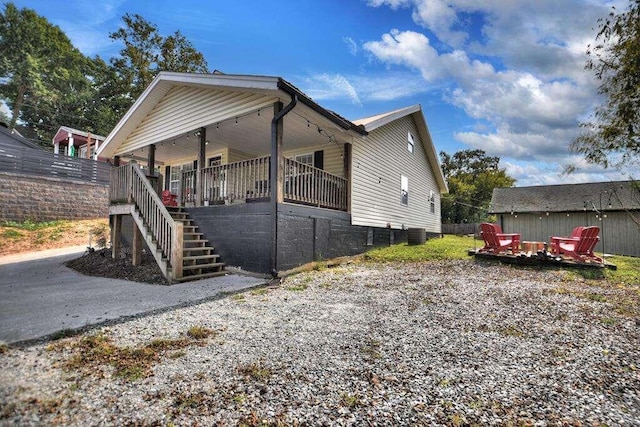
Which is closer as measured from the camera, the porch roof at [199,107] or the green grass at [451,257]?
the green grass at [451,257]

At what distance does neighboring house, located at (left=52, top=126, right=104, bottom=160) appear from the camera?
77.9 ft

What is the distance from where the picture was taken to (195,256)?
8023 millimetres

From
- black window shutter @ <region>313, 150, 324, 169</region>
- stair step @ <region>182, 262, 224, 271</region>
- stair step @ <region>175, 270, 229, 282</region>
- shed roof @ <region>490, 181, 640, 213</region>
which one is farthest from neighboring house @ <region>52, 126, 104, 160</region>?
shed roof @ <region>490, 181, 640, 213</region>

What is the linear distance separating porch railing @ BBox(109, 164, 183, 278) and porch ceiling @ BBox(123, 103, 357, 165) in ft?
7.69

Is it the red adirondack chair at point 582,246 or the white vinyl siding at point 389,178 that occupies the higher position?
the white vinyl siding at point 389,178

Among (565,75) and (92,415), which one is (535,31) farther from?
(92,415)

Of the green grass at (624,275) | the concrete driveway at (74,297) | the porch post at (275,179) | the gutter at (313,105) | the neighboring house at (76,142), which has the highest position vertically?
the neighboring house at (76,142)

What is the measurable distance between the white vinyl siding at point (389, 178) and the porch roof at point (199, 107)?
1650 millimetres

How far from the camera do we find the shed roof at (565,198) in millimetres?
18250

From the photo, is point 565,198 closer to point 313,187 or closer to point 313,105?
point 313,187

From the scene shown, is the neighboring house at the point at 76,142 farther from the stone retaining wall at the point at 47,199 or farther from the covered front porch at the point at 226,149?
the covered front porch at the point at 226,149

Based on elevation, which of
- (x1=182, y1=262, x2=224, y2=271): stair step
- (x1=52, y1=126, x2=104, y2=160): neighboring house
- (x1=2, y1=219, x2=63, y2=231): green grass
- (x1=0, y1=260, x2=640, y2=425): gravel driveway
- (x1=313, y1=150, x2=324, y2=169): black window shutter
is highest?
(x1=52, y1=126, x2=104, y2=160): neighboring house

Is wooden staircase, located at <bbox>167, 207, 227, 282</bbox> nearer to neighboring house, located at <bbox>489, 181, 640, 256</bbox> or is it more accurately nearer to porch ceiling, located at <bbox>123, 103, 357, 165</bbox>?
porch ceiling, located at <bbox>123, 103, 357, 165</bbox>

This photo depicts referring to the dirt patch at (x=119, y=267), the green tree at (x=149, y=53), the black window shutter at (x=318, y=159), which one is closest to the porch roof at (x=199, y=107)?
the black window shutter at (x=318, y=159)
